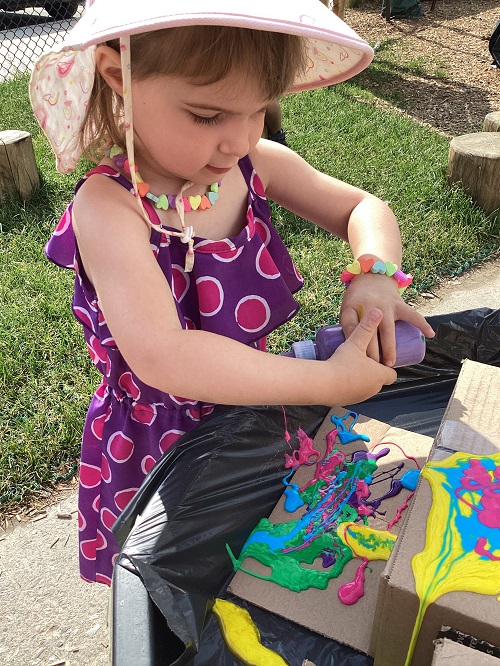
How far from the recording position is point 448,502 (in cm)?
94

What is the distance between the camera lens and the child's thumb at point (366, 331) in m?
1.07

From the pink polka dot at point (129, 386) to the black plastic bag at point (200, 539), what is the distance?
17cm

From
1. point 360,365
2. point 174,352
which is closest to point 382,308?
point 360,365

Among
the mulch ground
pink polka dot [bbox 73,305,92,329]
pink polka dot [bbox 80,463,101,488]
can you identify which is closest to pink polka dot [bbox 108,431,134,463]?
pink polka dot [bbox 80,463,101,488]

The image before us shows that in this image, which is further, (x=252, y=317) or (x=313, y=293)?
(x=313, y=293)

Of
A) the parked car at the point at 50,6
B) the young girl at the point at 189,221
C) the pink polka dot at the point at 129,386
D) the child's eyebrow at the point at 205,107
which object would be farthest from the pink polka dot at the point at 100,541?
the parked car at the point at 50,6

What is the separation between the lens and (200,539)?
1071 millimetres

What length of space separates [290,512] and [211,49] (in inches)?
29.3

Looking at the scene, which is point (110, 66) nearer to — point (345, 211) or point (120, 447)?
point (345, 211)

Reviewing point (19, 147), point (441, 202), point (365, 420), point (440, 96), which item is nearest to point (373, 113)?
point (440, 96)

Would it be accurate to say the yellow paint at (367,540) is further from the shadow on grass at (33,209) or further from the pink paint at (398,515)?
the shadow on grass at (33,209)

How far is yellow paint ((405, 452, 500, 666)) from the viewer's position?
0.83m

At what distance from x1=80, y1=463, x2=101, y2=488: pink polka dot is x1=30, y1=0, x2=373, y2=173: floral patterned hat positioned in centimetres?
61

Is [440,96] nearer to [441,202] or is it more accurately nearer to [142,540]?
[441,202]
